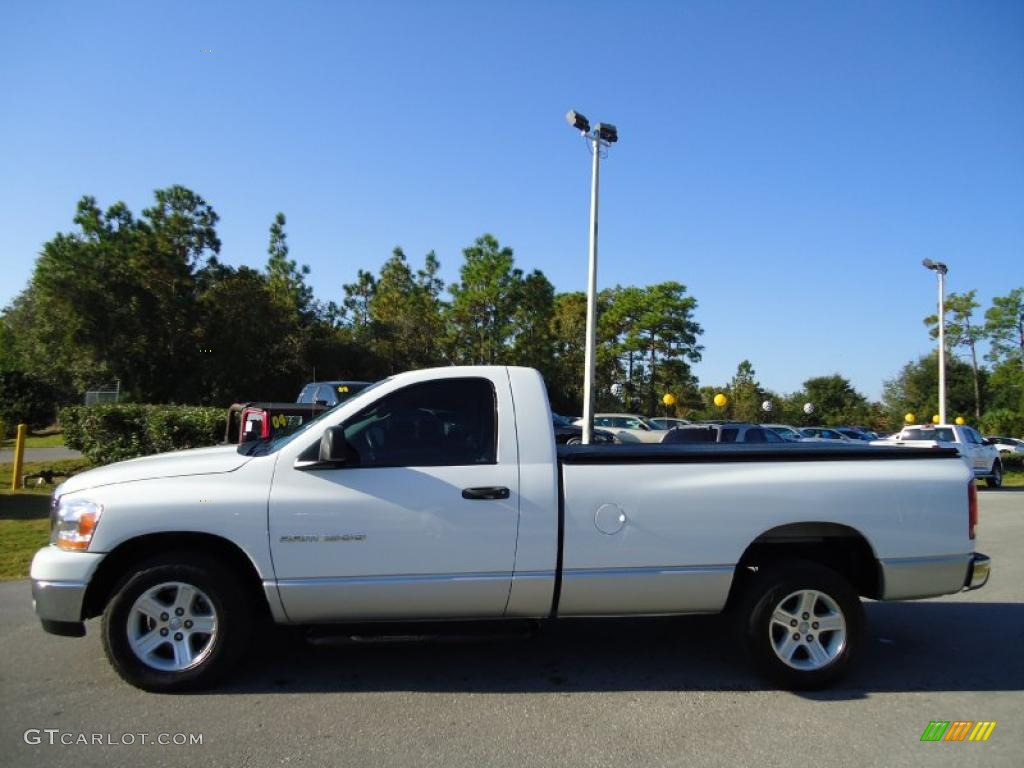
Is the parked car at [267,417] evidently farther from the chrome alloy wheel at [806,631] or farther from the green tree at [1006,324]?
the green tree at [1006,324]

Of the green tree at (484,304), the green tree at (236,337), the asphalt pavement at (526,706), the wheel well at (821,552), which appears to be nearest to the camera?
the asphalt pavement at (526,706)

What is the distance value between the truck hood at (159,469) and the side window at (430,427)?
2.39 feet

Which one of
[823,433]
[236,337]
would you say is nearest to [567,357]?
[236,337]

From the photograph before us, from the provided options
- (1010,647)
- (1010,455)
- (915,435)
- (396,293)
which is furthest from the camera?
(396,293)

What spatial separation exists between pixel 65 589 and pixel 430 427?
223 cm

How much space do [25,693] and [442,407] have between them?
2.95 meters

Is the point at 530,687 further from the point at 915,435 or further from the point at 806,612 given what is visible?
the point at 915,435

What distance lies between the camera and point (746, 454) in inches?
178

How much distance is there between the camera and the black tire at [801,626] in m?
4.39

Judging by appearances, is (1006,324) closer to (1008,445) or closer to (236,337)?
(1008,445)

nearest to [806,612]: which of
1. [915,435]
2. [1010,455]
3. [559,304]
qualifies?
[915,435]

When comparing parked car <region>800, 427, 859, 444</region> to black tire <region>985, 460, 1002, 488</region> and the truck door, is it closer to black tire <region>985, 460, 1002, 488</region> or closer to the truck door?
black tire <region>985, 460, 1002, 488</region>

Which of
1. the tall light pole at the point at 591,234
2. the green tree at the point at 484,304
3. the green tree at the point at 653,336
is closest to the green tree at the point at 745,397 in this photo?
the green tree at the point at 653,336

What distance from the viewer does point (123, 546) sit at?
4.21 m
